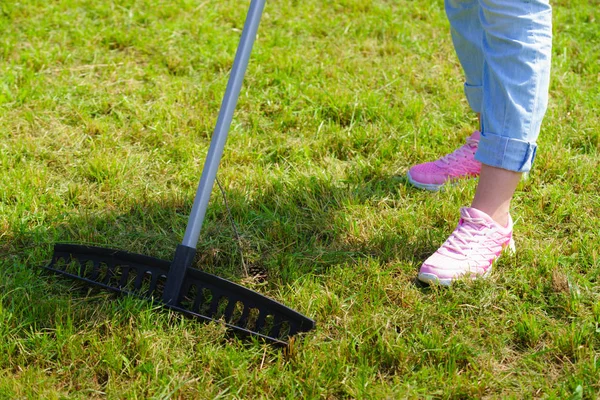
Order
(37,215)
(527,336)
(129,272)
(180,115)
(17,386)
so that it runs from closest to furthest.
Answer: (17,386)
(527,336)
(129,272)
(37,215)
(180,115)

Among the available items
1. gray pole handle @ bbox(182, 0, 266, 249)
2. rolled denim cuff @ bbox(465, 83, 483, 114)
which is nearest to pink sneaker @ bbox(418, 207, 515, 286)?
rolled denim cuff @ bbox(465, 83, 483, 114)

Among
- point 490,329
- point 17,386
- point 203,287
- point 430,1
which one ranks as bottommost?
point 17,386

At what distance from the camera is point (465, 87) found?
2.78 meters

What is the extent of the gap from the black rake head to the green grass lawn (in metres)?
0.05

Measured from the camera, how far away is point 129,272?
224cm

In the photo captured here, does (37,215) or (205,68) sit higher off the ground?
(205,68)

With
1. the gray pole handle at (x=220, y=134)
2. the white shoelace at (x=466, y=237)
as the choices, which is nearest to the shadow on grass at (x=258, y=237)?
the white shoelace at (x=466, y=237)

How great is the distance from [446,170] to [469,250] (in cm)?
57

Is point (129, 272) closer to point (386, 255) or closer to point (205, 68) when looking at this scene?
point (386, 255)

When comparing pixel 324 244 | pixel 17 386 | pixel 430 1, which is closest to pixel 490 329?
pixel 324 244

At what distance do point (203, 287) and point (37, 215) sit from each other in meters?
0.84

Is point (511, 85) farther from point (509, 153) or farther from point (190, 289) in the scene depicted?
point (190, 289)

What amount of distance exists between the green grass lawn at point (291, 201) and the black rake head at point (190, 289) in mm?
46

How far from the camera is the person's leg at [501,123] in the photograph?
2145mm
